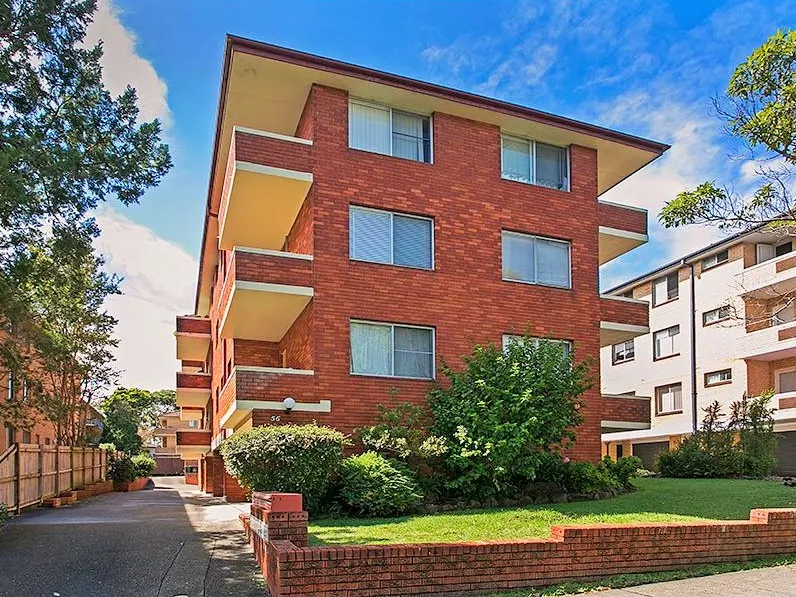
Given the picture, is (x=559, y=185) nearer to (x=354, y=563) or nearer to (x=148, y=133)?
(x=148, y=133)

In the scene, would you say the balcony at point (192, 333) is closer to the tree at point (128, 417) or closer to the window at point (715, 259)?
the tree at point (128, 417)

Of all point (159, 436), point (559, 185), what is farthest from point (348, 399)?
point (159, 436)

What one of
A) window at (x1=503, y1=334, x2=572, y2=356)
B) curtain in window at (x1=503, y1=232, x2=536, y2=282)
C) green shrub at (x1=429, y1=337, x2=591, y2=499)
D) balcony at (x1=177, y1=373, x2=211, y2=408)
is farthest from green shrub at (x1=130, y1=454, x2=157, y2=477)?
green shrub at (x1=429, y1=337, x2=591, y2=499)

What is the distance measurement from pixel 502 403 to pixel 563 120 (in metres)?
8.09

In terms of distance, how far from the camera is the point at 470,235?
59.2ft

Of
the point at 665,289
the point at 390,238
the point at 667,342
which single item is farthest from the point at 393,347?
the point at 665,289

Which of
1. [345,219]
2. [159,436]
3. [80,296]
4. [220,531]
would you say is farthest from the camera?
[159,436]

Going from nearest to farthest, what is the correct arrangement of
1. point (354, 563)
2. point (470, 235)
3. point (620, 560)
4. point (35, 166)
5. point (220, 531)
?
1. point (354, 563)
2. point (620, 560)
3. point (35, 166)
4. point (220, 531)
5. point (470, 235)

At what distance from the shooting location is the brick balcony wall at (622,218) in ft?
65.4

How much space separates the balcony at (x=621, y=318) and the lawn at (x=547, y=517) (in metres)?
4.84

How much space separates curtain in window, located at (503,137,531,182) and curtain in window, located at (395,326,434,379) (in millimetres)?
5020

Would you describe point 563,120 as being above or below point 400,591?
above

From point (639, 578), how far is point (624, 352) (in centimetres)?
3218

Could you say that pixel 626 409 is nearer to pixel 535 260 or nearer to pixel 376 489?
pixel 535 260
